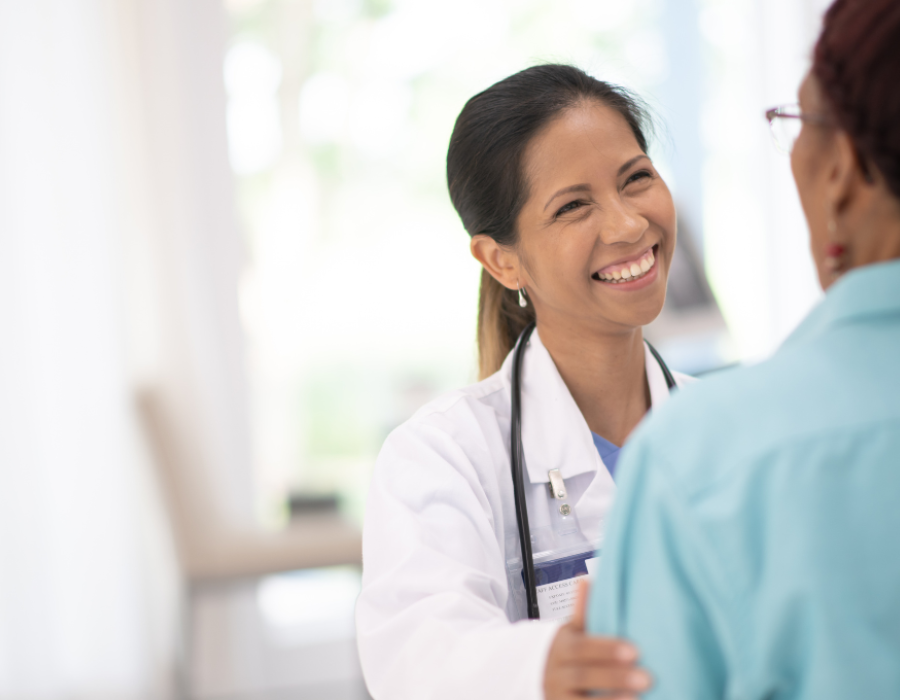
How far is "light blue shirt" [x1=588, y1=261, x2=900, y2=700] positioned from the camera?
1.91 feet

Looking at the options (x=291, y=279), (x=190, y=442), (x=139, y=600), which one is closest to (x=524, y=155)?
(x=139, y=600)

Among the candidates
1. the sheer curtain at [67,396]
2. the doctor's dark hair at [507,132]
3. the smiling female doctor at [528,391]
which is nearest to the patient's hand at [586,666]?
the smiling female doctor at [528,391]

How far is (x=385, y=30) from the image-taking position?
325cm

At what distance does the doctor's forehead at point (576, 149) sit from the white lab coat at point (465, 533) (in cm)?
31

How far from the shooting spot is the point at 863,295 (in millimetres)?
634

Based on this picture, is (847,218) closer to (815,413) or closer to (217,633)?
(815,413)

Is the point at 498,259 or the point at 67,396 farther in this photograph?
the point at 67,396

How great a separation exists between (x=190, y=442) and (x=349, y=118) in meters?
1.43

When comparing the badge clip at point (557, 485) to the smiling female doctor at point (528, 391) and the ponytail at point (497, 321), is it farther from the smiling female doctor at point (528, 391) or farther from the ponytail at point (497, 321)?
the ponytail at point (497, 321)

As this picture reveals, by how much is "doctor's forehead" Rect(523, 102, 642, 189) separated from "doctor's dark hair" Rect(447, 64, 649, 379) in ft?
0.05

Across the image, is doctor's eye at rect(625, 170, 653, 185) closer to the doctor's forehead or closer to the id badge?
the doctor's forehead

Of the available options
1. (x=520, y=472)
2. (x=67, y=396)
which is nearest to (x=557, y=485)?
(x=520, y=472)

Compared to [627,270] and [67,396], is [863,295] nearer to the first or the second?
[627,270]

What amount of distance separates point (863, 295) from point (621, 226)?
69 centimetres
